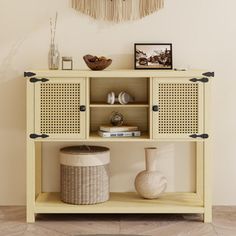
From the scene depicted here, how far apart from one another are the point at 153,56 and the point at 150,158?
678 mm

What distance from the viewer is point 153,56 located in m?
3.80

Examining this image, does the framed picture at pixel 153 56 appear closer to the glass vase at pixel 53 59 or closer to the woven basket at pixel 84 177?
the glass vase at pixel 53 59

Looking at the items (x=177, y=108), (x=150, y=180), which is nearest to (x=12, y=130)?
(x=150, y=180)

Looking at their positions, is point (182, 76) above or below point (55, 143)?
above

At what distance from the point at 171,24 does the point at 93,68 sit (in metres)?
0.66

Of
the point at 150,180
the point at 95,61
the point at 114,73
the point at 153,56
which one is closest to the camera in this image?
the point at 114,73

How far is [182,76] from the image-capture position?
346 centimetres

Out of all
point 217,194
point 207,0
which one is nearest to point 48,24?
point 207,0

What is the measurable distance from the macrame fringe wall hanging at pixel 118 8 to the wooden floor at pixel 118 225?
4.35 ft

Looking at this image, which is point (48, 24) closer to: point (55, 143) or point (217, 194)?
point (55, 143)

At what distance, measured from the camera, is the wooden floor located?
10.9 ft

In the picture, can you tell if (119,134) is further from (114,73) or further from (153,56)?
(153,56)

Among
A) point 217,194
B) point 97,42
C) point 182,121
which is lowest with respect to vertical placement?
point 217,194

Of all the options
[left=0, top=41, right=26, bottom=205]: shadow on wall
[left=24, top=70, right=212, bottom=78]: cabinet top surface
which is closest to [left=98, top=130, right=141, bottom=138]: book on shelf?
[left=24, top=70, right=212, bottom=78]: cabinet top surface
